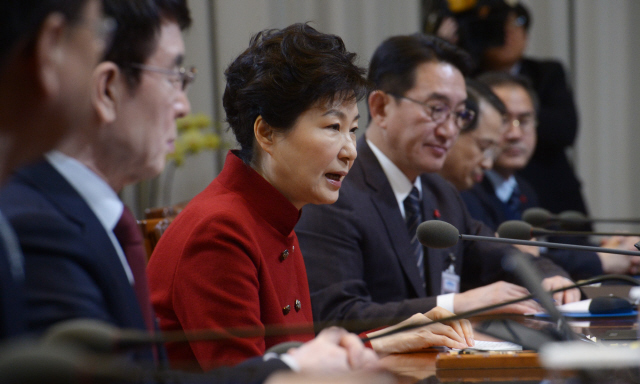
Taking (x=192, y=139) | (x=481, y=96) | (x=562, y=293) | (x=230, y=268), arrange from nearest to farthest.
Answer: (x=230, y=268) < (x=562, y=293) < (x=481, y=96) < (x=192, y=139)

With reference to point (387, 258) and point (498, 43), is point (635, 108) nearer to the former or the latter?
point (498, 43)

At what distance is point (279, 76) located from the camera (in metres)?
1.40

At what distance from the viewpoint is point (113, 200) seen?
881mm

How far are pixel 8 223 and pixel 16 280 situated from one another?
78 mm

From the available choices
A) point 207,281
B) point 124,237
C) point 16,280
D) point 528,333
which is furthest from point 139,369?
point 528,333

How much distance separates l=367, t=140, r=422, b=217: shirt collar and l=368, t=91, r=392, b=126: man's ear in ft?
0.42

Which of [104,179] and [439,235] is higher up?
[104,179]

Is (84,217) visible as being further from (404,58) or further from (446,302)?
(404,58)

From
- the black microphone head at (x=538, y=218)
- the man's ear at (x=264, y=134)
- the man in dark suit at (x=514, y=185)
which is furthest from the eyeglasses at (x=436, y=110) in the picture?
the man's ear at (x=264, y=134)

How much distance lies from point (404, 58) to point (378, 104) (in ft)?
0.58

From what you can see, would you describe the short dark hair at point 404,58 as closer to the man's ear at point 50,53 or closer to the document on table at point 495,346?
the document on table at point 495,346

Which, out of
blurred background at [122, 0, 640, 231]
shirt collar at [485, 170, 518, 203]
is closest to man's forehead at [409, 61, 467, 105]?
shirt collar at [485, 170, 518, 203]

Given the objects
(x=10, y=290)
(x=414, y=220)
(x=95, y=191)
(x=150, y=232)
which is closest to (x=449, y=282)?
(x=414, y=220)

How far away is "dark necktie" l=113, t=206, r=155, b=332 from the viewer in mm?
908
